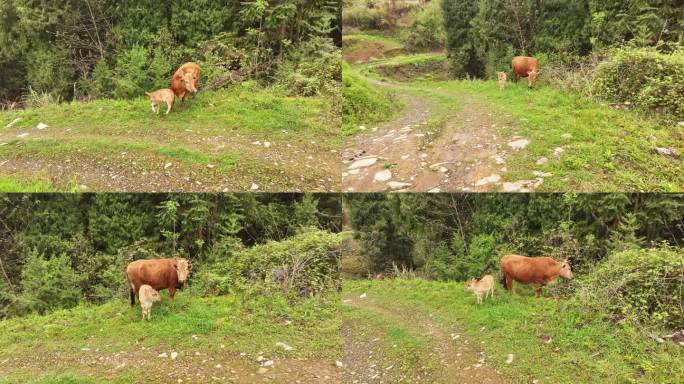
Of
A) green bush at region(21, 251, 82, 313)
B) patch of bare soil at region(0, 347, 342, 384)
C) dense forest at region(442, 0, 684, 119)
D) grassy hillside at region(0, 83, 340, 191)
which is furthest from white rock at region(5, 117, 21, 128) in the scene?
Result: dense forest at region(442, 0, 684, 119)

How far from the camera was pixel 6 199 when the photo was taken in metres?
13.4

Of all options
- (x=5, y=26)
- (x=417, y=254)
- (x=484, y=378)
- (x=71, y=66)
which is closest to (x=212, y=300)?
(x=484, y=378)

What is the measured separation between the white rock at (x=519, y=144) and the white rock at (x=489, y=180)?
1.11 meters

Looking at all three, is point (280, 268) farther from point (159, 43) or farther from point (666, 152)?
point (159, 43)

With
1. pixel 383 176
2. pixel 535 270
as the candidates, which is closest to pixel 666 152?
pixel 535 270

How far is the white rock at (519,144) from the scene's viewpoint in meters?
10.1

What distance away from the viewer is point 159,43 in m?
15.7

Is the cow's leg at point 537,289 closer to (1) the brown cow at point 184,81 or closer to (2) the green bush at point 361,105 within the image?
(2) the green bush at point 361,105

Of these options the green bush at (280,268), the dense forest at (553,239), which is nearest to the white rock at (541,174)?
the dense forest at (553,239)

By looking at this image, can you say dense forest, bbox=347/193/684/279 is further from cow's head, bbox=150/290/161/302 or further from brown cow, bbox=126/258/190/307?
cow's head, bbox=150/290/161/302

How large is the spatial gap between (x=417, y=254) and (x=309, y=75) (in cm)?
624

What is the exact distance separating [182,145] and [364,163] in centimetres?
398

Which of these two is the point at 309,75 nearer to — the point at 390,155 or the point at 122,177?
the point at 390,155

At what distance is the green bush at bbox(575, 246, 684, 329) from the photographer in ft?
27.2
